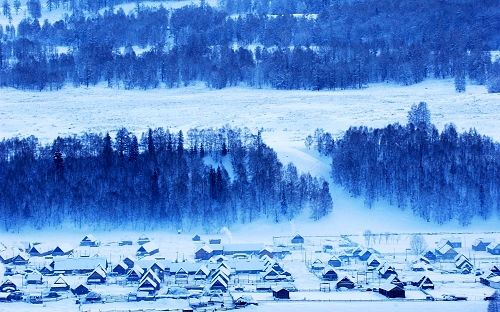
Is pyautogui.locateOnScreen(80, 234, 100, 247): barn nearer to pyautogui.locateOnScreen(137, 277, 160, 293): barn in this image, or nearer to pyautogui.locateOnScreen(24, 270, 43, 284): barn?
pyautogui.locateOnScreen(24, 270, 43, 284): barn

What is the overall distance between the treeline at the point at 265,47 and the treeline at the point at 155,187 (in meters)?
29.2

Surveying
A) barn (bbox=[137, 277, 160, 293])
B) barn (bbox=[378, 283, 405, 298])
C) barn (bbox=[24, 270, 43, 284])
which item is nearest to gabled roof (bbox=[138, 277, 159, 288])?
barn (bbox=[137, 277, 160, 293])

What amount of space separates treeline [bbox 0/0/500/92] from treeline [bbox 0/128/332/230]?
29.2m

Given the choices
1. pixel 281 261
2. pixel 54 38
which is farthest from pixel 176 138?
pixel 54 38

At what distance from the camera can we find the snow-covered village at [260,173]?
1180 inches

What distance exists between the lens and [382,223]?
4006cm

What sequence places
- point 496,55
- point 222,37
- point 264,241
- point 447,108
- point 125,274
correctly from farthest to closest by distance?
point 222,37 → point 496,55 → point 447,108 → point 264,241 → point 125,274

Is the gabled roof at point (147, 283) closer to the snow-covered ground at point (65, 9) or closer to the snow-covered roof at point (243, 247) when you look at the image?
the snow-covered roof at point (243, 247)

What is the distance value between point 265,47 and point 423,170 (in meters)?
44.8

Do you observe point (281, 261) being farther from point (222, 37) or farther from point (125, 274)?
point (222, 37)

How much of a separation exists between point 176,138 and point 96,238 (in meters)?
14.3

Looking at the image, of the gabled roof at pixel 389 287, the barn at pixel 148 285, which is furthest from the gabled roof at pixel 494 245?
the barn at pixel 148 285

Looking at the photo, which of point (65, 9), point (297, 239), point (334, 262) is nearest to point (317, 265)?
point (334, 262)

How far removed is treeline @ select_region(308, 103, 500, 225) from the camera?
4122cm
